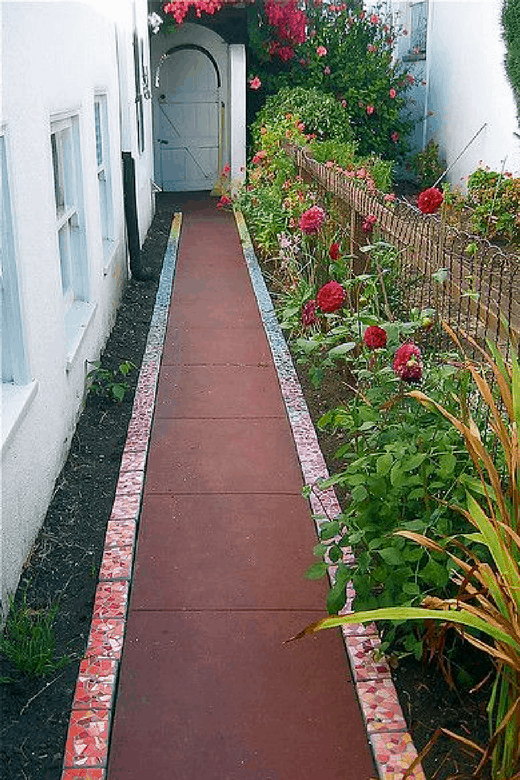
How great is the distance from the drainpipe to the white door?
613cm

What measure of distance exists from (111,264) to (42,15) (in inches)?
116

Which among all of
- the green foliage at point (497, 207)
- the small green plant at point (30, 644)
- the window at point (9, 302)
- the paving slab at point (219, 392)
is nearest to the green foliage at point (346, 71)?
the green foliage at point (497, 207)

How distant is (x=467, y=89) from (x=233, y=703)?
470 inches

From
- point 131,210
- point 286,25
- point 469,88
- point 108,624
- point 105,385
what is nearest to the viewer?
point 108,624

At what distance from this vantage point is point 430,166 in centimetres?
1431

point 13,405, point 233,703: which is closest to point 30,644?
point 233,703

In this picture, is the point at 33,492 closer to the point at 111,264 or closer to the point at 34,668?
the point at 34,668

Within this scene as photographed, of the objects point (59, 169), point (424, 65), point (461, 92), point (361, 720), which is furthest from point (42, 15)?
point (424, 65)

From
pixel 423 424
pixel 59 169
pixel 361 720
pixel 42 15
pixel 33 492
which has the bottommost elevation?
pixel 361 720

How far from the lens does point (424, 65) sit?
51.4ft

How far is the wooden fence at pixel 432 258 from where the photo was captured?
3.63 metres

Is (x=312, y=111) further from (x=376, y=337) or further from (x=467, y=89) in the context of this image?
(x=376, y=337)

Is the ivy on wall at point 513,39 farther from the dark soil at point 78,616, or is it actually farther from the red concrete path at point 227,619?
the red concrete path at point 227,619

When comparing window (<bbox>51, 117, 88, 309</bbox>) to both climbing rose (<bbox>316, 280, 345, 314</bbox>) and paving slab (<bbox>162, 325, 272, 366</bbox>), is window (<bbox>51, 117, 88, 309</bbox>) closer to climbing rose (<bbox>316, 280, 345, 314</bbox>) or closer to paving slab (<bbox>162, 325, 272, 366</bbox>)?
paving slab (<bbox>162, 325, 272, 366</bbox>)
